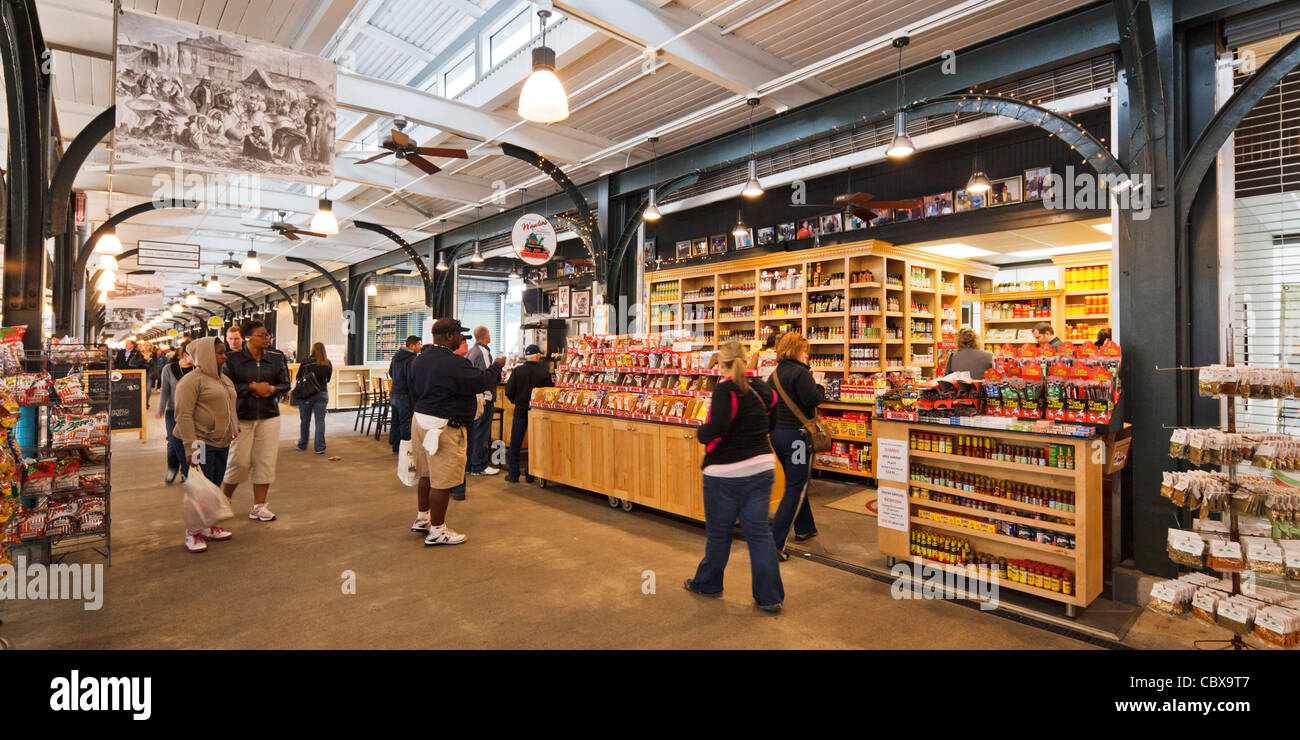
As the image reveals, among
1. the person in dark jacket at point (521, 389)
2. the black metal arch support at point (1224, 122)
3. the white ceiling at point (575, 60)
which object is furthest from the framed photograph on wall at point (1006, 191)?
the person in dark jacket at point (521, 389)

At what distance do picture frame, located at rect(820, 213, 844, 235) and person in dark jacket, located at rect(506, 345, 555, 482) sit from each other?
4.15 metres

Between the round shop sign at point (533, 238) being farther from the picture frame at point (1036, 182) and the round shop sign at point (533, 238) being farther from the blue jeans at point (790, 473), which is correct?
the picture frame at point (1036, 182)

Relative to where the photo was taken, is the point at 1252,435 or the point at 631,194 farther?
the point at 631,194

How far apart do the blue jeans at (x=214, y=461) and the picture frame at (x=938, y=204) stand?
7703mm

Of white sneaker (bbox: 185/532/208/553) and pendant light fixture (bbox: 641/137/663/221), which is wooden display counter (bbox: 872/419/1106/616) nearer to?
pendant light fixture (bbox: 641/137/663/221)

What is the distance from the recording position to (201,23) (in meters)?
5.09

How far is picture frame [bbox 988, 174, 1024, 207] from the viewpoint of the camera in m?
6.61

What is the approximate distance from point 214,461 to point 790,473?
467 centimetres

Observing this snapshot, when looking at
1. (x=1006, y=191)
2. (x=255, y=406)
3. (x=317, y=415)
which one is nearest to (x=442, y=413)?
(x=255, y=406)

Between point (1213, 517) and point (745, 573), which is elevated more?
point (1213, 517)
